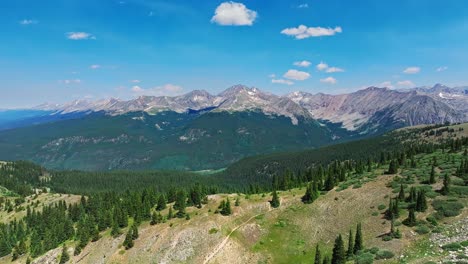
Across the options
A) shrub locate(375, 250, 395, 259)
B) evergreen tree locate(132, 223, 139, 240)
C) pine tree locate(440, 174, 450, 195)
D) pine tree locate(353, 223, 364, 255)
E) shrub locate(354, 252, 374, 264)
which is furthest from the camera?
evergreen tree locate(132, 223, 139, 240)

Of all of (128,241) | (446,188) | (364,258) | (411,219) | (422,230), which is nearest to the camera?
(364,258)

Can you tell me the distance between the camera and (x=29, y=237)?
16550cm

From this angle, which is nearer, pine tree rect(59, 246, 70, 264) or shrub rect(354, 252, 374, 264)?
shrub rect(354, 252, 374, 264)

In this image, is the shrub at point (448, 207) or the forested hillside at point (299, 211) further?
the forested hillside at point (299, 211)

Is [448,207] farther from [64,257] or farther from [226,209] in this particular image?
[64,257]

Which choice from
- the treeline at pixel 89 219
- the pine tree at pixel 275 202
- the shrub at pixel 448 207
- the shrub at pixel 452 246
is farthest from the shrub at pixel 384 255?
the treeline at pixel 89 219

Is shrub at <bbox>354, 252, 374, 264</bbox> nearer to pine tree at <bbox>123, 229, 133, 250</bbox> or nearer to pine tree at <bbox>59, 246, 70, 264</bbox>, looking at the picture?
pine tree at <bbox>123, 229, 133, 250</bbox>

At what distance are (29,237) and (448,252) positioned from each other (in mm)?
169583

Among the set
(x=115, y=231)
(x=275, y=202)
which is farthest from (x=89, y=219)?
(x=275, y=202)

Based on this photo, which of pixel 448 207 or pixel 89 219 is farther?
pixel 89 219

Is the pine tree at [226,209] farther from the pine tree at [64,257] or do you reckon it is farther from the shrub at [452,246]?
the shrub at [452,246]

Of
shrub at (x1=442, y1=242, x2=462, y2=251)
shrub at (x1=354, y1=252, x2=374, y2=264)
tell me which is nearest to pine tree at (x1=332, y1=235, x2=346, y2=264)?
shrub at (x1=354, y1=252, x2=374, y2=264)

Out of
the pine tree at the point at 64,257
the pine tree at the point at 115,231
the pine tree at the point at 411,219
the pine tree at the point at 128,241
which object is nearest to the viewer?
the pine tree at the point at 411,219

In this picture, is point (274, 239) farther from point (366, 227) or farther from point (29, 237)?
point (29, 237)
